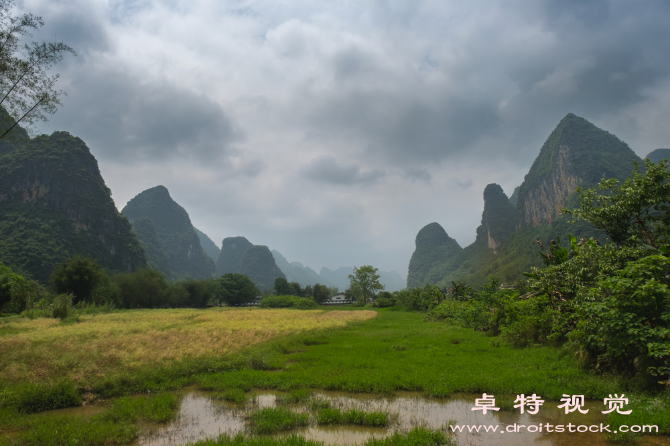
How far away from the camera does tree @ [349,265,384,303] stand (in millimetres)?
82000

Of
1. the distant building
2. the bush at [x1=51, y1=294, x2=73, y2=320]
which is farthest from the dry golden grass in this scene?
the distant building

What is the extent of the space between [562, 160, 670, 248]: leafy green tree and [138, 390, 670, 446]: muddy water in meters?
7.07

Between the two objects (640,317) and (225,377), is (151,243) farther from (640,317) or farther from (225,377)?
(640,317)

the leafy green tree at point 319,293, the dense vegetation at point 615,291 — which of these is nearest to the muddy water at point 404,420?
the dense vegetation at point 615,291

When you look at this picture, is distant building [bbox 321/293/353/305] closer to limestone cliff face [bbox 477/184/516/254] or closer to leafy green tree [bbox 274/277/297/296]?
leafy green tree [bbox 274/277/297/296]

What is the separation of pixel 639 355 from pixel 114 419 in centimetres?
1228

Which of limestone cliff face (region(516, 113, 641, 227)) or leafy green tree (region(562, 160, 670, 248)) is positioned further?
limestone cliff face (region(516, 113, 641, 227))

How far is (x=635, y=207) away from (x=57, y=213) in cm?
12851

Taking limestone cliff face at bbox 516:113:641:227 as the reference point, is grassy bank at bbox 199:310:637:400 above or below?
below

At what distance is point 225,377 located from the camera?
33.1 feet

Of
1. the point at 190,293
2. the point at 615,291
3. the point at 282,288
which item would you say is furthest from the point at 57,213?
the point at 615,291

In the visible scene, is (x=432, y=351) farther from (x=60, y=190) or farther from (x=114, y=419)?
(x=60, y=190)

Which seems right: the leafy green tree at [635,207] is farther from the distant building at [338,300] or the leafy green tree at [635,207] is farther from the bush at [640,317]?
the distant building at [338,300]

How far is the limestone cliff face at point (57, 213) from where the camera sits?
251 ft
